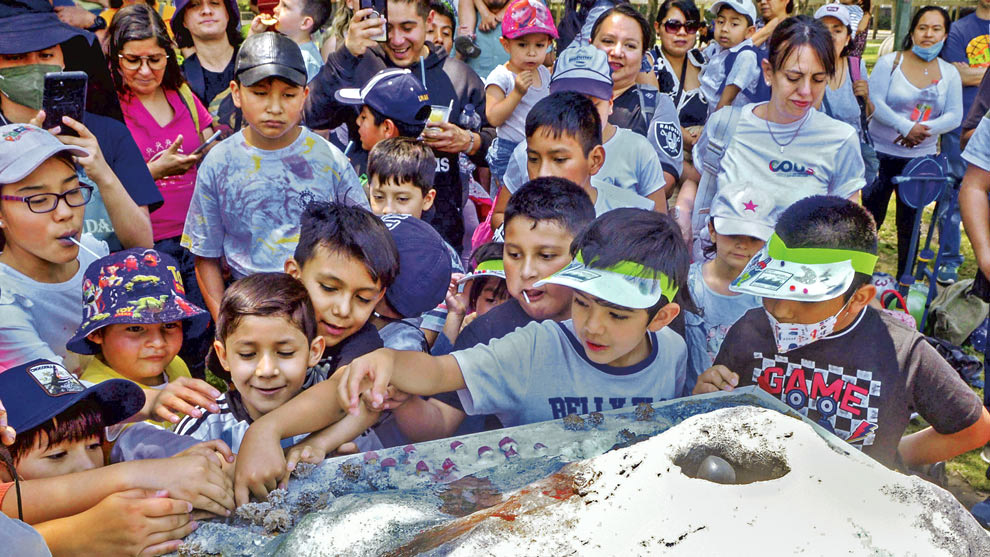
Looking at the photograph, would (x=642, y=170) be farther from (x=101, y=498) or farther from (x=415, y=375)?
(x=101, y=498)

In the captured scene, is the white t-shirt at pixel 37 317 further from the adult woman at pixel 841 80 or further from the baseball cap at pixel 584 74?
the adult woman at pixel 841 80

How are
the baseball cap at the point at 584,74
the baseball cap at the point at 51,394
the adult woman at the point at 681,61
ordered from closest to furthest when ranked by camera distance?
the baseball cap at the point at 51,394 → the baseball cap at the point at 584,74 → the adult woman at the point at 681,61

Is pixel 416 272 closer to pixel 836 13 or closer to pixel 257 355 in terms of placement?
pixel 257 355

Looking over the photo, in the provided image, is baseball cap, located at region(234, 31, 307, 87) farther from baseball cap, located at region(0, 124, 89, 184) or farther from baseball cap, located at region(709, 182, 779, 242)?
baseball cap, located at region(709, 182, 779, 242)

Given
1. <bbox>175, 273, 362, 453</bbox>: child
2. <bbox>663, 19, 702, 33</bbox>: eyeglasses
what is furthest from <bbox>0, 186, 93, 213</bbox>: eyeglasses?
<bbox>663, 19, 702, 33</bbox>: eyeglasses

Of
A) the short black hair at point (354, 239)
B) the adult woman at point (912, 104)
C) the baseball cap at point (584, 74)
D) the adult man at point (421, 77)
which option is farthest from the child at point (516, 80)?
the adult woman at point (912, 104)

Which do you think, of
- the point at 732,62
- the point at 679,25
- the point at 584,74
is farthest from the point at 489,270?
the point at 679,25

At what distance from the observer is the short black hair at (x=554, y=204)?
251 cm

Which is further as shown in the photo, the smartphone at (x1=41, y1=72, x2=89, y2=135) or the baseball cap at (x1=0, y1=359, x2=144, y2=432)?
the smartphone at (x1=41, y1=72, x2=89, y2=135)

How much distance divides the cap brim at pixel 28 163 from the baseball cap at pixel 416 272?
35.3 inches

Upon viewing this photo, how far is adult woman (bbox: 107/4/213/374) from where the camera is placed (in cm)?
308

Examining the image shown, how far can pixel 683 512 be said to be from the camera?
1.18 m

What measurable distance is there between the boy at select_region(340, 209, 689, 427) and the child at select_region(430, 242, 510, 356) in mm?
452

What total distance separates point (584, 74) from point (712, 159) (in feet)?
2.04
